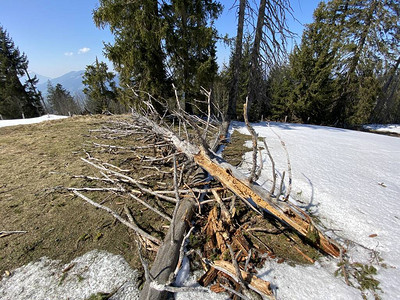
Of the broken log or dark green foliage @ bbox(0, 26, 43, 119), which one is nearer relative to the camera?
the broken log

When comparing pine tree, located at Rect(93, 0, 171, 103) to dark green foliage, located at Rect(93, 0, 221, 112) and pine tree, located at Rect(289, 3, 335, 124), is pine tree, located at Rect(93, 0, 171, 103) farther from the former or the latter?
pine tree, located at Rect(289, 3, 335, 124)

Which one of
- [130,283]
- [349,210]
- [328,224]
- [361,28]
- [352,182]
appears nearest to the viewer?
[130,283]

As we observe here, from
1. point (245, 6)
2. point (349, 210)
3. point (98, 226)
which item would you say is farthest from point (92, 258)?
point (245, 6)

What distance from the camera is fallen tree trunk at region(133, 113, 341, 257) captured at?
1778 mm

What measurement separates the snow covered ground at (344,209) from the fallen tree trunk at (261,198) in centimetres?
23

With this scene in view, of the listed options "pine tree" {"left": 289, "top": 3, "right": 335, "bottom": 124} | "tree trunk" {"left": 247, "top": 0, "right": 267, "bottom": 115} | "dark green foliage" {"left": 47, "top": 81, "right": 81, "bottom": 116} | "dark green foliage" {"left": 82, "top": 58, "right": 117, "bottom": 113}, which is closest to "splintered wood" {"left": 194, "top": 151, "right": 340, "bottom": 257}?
"tree trunk" {"left": 247, "top": 0, "right": 267, "bottom": 115}

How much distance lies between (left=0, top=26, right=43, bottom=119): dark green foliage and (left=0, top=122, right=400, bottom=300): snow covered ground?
25946 millimetres

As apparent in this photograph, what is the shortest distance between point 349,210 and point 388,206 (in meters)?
0.64

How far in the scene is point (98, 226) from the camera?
89.5 inches

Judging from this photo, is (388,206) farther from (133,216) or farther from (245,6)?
(245,6)

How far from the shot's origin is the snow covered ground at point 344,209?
1511 mm

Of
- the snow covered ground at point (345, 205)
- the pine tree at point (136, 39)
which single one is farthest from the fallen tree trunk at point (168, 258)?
the pine tree at point (136, 39)

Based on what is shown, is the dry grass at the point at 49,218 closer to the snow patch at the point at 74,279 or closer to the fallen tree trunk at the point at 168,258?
the snow patch at the point at 74,279

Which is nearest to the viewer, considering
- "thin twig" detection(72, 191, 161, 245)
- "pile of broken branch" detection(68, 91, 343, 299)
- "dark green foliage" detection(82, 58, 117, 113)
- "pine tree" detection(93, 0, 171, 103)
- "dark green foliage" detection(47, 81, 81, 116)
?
"pile of broken branch" detection(68, 91, 343, 299)
